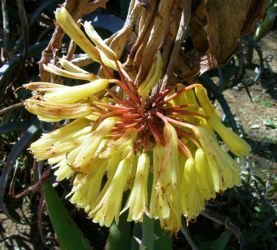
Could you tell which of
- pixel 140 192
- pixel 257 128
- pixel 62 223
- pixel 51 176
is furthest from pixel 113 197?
pixel 257 128

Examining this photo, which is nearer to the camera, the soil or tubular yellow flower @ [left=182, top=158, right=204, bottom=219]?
tubular yellow flower @ [left=182, top=158, right=204, bottom=219]

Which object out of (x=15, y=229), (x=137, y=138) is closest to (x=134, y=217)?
(x=137, y=138)

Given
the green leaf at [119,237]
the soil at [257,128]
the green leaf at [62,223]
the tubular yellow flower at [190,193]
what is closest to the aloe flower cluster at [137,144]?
the tubular yellow flower at [190,193]

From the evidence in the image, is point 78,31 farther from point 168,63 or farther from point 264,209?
point 264,209

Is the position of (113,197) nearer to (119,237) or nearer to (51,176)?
(119,237)

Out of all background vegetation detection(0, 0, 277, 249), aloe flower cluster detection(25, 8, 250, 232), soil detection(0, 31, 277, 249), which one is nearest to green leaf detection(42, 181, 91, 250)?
background vegetation detection(0, 0, 277, 249)

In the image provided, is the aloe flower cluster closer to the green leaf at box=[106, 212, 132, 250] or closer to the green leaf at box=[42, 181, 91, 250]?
the green leaf at box=[42, 181, 91, 250]
